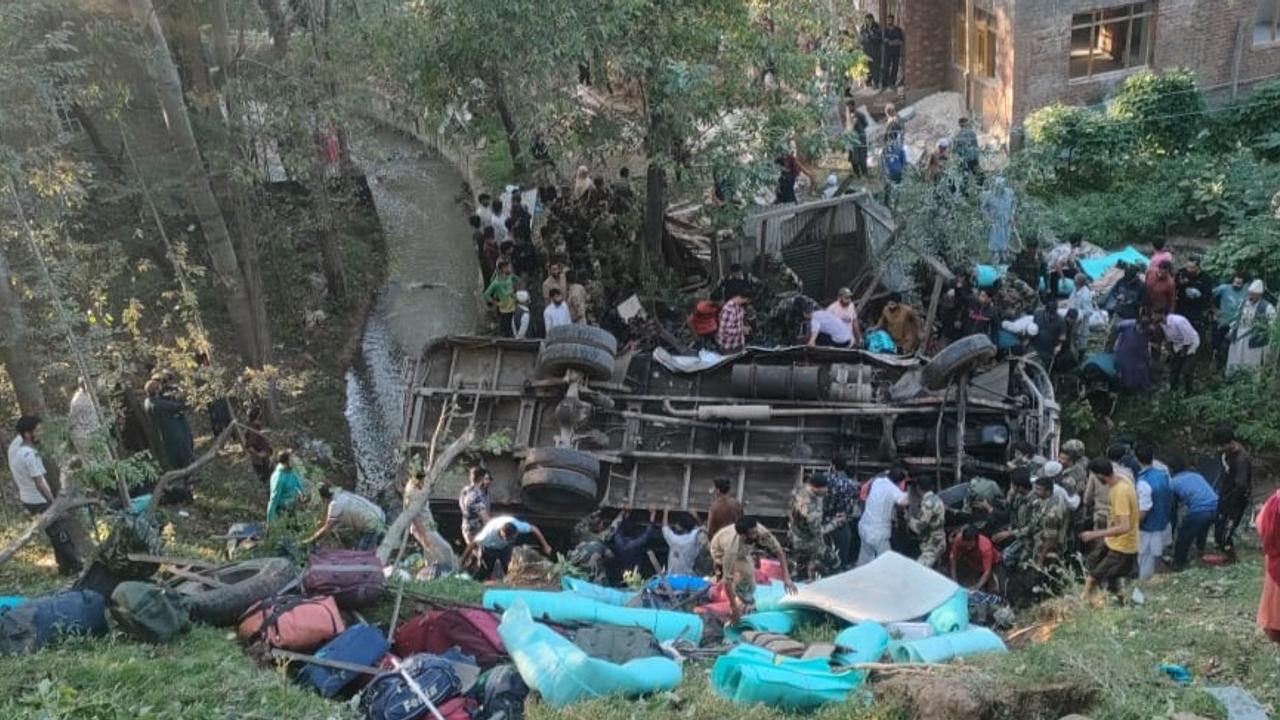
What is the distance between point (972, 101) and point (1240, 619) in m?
15.6

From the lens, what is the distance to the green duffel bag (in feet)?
27.3

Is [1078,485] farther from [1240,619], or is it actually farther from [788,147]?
[788,147]

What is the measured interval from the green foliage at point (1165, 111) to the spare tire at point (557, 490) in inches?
484

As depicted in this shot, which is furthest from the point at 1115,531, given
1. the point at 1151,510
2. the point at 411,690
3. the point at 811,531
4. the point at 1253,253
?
the point at 1253,253

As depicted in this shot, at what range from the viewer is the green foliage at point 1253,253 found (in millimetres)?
14875

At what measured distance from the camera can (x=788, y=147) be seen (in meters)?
16.2

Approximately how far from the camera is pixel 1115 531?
9.62 m

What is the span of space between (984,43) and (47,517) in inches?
711

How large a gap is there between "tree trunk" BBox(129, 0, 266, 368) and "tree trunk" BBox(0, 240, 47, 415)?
2.91m

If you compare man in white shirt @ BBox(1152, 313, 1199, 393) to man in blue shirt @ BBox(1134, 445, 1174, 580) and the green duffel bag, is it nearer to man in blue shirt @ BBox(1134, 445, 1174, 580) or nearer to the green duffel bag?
man in blue shirt @ BBox(1134, 445, 1174, 580)

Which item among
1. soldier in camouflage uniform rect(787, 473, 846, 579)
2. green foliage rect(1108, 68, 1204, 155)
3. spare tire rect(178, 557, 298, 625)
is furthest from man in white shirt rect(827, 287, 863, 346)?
green foliage rect(1108, 68, 1204, 155)

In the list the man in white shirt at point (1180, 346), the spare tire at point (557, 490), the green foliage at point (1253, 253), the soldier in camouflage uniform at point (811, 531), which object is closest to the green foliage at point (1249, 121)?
the green foliage at point (1253, 253)

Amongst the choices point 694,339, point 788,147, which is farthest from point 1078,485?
point 788,147

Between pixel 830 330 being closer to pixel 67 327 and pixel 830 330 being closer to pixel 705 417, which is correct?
pixel 705 417
